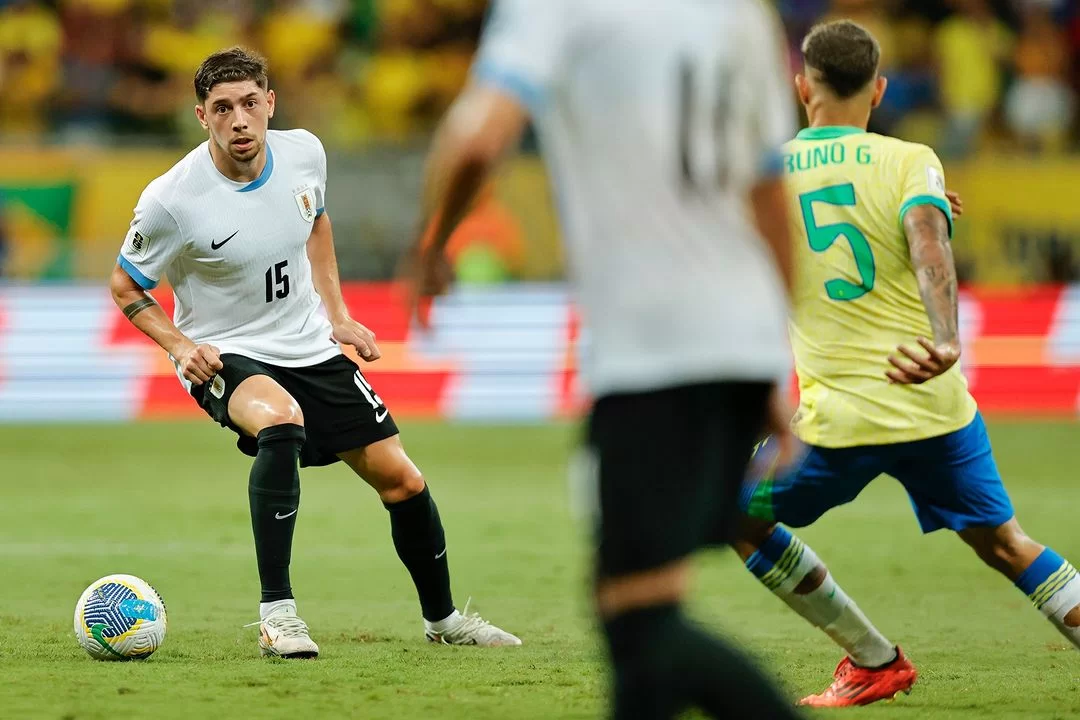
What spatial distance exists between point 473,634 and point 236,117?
217 cm

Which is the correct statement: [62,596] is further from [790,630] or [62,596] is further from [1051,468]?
[1051,468]

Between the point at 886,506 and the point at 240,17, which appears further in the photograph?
the point at 240,17

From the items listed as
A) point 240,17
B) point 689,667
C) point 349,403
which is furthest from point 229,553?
point 240,17

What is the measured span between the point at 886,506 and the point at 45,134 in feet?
34.8

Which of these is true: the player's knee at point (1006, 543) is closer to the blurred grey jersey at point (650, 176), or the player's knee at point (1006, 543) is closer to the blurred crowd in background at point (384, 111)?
the blurred grey jersey at point (650, 176)

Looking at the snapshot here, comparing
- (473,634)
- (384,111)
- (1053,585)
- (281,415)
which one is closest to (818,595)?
(1053,585)

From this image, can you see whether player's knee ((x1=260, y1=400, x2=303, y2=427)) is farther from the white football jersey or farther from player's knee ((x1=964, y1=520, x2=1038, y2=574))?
player's knee ((x1=964, y1=520, x2=1038, y2=574))

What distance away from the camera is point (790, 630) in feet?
21.8

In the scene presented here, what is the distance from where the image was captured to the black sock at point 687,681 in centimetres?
313

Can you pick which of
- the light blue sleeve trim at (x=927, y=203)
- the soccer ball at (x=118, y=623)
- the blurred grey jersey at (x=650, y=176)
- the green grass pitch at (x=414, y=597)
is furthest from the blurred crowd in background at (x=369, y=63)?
the blurred grey jersey at (x=650, y=176)

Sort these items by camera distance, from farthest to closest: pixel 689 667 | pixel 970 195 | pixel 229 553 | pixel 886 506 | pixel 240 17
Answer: pixel 240 17 → pixel 970 195 → pixel 886 506 → pixel 229 553 → pixel 689 667

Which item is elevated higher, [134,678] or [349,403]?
[349,403]

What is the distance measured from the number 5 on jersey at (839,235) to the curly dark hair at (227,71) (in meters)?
2.19

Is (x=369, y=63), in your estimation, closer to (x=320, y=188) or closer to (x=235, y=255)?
(x=320, y=188)
